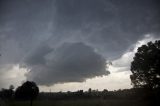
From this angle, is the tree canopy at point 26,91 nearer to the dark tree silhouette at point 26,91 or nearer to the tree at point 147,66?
the dark tree silhouette at point 26,91

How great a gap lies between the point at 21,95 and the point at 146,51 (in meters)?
51.5

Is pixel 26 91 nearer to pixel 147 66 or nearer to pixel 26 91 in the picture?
pixel 26 91

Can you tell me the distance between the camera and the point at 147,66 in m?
60.3

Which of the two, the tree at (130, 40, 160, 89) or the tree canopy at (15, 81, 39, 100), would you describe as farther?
the tree canopy at (15, 81, 39, 100)

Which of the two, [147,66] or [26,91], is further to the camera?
[26,91]

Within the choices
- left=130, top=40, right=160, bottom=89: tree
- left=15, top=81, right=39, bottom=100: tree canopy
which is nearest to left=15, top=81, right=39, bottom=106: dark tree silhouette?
left=15, top=81, right=39, bottom=100: tree canopy

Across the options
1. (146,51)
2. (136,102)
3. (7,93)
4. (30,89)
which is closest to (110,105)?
(136,102)

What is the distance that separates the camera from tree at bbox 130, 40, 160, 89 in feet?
194

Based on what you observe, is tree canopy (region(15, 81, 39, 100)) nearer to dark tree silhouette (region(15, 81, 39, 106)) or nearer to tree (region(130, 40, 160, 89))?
dark tree silhouette (region(15, 81, 39, 106))

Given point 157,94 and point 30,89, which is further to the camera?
point 30,89

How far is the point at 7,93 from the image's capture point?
117 m

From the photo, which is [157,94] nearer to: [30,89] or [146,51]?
[146,51]

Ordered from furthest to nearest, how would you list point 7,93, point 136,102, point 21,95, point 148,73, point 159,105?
point 7,93
point 21,95
point 148,73
point 136,102
point 159,105

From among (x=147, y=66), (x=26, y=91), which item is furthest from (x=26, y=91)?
(x=147, y=66)
